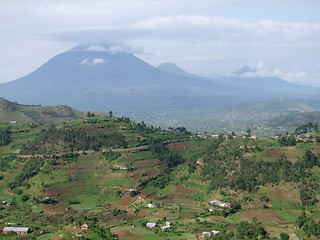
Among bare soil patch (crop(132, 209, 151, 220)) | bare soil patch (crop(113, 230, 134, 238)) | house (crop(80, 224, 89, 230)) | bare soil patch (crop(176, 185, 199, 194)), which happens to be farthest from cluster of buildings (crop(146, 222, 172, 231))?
bare soil patch (crop(176, 185, 199, 194))

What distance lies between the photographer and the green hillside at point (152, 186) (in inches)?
2089

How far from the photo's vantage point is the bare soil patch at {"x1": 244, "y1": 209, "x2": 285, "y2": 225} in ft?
185

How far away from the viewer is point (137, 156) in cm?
7769

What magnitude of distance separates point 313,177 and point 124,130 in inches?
1608

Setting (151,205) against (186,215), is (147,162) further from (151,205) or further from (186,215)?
(186,215)

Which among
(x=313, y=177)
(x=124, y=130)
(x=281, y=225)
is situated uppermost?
(x=124, y=130)

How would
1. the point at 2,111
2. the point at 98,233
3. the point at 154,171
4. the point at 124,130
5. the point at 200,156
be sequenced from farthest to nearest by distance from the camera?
the point at 2,111
the point at 124,130
the point at 200,156
the point at 154,171
the point at 98,233

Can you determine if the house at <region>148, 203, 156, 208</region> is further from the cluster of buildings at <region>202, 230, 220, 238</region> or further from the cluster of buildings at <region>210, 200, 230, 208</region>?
the cluster of buildings at <region>202, 230, 220, 238</region>

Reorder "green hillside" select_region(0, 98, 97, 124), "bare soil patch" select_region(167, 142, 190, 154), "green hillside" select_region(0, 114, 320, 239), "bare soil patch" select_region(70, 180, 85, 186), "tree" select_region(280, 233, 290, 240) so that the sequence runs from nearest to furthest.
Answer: "tree" select_region(280, 233, 290, 240) → "green hillside" select_region(0, 114, 320, 239) → "bare soil patch" select_region(70, 180, 85, 186) → "bare soil patch" select_region(167, 142, 190, 154) → "green hillside" select_region(0, 98, 97, 124)

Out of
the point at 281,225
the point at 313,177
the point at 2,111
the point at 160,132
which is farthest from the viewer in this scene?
the point at 2,111

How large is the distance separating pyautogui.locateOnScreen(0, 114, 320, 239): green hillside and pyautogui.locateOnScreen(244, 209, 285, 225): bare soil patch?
0.14 metres

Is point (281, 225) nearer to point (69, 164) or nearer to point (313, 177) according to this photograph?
point (313, 177)

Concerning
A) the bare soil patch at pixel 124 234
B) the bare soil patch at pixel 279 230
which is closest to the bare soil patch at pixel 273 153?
the bare soil patch at pixel 279 230

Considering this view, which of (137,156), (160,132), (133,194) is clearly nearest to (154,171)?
(137,156)
